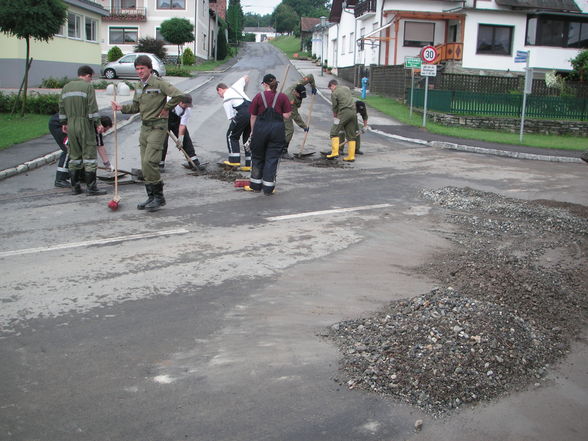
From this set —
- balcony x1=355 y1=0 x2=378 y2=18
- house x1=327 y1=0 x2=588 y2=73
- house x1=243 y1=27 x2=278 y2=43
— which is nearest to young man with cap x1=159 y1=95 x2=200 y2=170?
house x1=327 y1=0 x2=588 y2=73

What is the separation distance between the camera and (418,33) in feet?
126

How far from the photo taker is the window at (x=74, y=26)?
3495 centimetres

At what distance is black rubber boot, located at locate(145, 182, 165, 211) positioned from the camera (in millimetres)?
9084

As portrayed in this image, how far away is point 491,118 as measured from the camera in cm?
2405

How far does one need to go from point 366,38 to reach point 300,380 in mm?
35639

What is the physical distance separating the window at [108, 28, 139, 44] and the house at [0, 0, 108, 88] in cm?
1689

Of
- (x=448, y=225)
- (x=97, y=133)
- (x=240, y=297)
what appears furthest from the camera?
(x=97, y=133)

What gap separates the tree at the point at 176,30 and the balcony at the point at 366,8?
14190 mm

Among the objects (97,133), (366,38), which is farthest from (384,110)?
(97,133)

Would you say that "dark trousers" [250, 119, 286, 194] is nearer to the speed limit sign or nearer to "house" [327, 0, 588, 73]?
the speed limit sign

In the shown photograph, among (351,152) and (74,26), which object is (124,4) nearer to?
(74,26)

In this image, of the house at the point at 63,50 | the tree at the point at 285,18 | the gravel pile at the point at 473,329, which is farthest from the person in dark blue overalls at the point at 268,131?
the tree at the point at 285,18

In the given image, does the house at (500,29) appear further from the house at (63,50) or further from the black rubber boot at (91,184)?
the black rubber boot at (91,184)

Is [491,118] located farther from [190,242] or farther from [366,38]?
[190,242]
